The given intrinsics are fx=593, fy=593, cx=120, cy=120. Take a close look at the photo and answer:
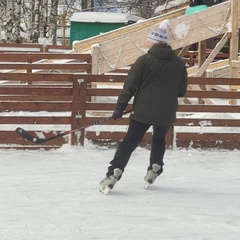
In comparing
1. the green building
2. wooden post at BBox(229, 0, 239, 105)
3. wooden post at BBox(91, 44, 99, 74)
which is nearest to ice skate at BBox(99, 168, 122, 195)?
wooden post at BBox(229, 0, 239, 105)

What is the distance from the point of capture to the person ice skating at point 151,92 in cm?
563

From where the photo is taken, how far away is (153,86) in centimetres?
567

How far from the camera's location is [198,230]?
185 inches

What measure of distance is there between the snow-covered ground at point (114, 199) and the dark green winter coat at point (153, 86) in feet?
2.63

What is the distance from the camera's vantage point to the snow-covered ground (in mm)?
4609

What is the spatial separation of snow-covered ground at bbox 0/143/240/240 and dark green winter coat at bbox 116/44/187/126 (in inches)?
31.6

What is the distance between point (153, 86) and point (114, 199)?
1.14m

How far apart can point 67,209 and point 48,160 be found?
241cm

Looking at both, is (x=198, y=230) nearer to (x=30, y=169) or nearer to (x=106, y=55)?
(x=30, y=169)

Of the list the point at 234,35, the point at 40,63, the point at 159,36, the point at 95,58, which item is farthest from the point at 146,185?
the point at 234,35

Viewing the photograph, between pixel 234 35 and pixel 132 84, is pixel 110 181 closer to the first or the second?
pixel 132 84

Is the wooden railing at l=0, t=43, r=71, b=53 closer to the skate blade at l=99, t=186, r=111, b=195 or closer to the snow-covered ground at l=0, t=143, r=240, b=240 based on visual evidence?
the snow-covered ground at l=0, t=143, r=240, b=240

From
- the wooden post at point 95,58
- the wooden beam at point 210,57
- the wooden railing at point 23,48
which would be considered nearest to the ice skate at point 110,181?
the wooden beam at point 210,57

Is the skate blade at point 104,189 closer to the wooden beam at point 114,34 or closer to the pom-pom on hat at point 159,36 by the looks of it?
the pom-pom on hat at point 159,36
